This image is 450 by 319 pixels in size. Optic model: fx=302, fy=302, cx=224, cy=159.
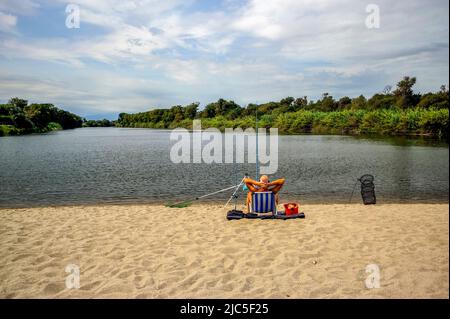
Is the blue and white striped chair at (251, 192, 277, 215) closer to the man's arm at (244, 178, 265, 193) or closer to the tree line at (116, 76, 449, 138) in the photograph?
the man's arm at (244, 178, 265, 193)

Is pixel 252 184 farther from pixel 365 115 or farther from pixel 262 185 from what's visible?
pixel 365 115

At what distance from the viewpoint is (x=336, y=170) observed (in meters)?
26.1

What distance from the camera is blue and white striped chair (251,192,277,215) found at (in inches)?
402

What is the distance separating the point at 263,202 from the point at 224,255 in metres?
3.09

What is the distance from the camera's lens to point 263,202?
10258mm

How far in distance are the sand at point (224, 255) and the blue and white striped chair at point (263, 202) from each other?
50cm

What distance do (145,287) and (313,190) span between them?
562 inches

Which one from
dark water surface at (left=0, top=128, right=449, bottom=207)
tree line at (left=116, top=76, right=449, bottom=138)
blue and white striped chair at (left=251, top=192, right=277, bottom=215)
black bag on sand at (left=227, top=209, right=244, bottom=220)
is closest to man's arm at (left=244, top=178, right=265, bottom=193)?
blue and white striped chair at (left=251, top=192, right=277, bottom=215)

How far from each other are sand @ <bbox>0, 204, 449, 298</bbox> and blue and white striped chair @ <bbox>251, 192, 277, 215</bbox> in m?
0.50

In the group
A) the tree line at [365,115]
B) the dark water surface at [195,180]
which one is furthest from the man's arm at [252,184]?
the tree line at [365,115]

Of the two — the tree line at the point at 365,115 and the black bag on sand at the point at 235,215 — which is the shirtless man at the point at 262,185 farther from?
the tree line at the point at 365,115

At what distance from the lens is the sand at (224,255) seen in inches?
234

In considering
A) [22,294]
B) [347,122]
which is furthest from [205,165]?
[347,122]

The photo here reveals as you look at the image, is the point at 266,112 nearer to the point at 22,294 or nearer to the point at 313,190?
the point at 313,190
